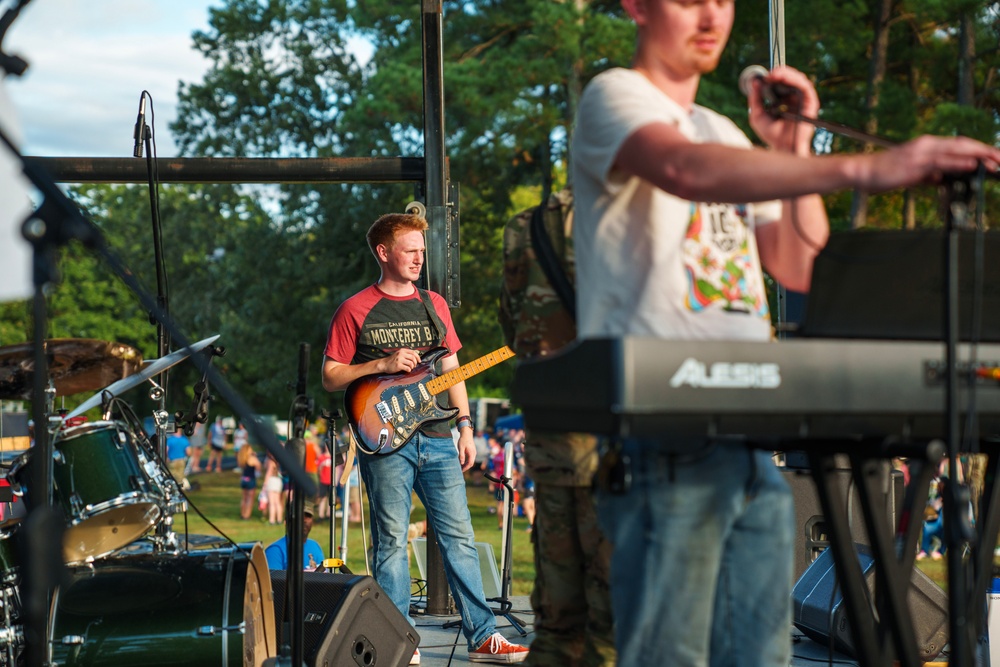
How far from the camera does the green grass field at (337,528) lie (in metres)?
15.9

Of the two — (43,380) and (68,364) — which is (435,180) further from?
(43,380)

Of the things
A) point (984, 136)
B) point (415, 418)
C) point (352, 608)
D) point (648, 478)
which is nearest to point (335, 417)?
point (415, 418)

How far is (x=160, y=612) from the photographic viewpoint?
4.27 m

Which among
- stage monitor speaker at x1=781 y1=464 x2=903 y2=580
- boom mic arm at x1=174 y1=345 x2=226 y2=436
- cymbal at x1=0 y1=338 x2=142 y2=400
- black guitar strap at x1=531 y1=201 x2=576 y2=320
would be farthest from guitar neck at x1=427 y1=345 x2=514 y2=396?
black guitar strap at x1=531 y1=201 x2=576 y2=320

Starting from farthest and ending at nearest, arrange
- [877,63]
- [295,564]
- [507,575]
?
[877,63]
[507,575]
[295,564]

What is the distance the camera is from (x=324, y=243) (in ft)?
85.9

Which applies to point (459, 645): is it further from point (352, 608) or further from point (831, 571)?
point (831, 571)

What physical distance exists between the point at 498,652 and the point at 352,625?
1038 millimetres

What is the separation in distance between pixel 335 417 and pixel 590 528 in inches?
170

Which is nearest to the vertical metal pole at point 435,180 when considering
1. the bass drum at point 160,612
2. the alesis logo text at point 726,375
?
the bass drum at point 160,612

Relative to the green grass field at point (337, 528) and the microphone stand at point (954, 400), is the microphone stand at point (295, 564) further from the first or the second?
the green grass field at point (337, 528)

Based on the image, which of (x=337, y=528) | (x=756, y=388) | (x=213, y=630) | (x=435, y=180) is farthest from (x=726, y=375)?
(x=337, y=528)

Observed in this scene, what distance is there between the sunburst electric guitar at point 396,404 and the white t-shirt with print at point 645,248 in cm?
333

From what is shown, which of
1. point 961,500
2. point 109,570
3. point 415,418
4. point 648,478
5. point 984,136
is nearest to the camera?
point 648,478
